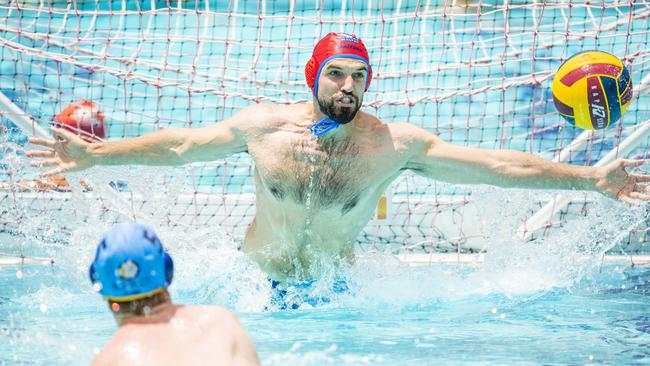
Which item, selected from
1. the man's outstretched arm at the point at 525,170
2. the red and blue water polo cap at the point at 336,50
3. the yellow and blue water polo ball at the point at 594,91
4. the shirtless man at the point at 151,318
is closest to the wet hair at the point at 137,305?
the shirtless man at the point at 151,318

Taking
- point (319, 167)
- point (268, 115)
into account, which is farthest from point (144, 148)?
point (319, 167)

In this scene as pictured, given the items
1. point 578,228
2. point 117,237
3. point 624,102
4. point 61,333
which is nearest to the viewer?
point 117,237

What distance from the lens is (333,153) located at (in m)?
4.46

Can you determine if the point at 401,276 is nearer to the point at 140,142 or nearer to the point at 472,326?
the point at 472,326

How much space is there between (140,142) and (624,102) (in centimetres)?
246

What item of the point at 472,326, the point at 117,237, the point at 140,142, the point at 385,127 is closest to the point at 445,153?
the point at 385,127

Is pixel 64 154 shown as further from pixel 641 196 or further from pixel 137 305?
pixel 641 196

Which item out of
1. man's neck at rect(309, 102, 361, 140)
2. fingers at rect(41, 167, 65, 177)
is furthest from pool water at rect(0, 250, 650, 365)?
man's neck at rect(309, 102, 361, 140)

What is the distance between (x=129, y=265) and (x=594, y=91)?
9.80ft

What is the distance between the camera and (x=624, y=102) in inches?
185

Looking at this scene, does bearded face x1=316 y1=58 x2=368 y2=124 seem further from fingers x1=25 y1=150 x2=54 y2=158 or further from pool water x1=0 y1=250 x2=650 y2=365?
fingers x1=25 y1=150 x2=54 y2=158

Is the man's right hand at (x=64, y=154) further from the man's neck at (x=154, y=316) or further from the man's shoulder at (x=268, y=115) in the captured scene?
the man's neck at (x=154, y=316)

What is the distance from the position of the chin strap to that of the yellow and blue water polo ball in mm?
1262

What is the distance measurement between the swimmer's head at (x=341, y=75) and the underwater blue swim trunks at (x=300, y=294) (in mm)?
1027
